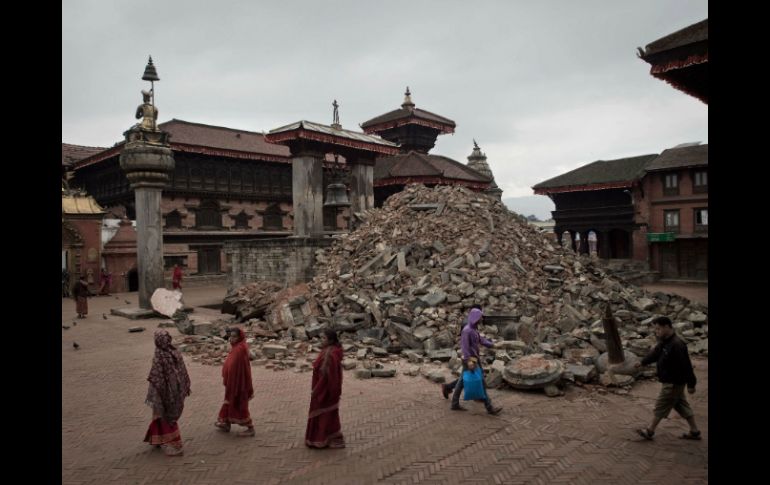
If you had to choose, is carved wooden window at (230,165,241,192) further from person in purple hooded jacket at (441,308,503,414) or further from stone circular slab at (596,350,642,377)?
person in purple hooded jacket at (441,308,503,414)

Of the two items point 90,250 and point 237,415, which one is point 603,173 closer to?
point 90,250

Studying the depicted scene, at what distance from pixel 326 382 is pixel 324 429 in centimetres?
62

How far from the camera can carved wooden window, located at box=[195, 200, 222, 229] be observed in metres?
30.7

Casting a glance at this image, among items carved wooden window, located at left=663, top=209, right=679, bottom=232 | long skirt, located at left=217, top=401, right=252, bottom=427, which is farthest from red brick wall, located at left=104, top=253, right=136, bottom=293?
carved wooden window, located at left=663, top=209, right=679, bottom=232

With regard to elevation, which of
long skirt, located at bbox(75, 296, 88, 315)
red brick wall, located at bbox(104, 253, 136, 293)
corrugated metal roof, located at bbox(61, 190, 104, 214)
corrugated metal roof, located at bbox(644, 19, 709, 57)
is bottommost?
long skirt, located at bbox(75, 296, 88, 315)

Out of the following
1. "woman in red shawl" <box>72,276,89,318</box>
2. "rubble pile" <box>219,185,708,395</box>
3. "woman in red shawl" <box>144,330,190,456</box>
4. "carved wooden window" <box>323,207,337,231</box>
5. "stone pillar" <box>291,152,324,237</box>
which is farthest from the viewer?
"carved wooden window" <box>323,207,337,231</box>

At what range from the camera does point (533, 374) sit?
8891 millimetres

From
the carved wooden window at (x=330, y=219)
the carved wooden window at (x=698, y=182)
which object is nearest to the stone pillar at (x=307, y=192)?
the carved wooden window at (x=330, y=219)

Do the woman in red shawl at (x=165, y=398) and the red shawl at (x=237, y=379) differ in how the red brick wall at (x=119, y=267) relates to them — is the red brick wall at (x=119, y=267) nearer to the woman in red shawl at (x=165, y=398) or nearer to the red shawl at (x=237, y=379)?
the red shawl at (x=237, y=379)

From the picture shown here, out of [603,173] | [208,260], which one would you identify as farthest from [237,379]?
[603,173]

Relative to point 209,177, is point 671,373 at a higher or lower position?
lower

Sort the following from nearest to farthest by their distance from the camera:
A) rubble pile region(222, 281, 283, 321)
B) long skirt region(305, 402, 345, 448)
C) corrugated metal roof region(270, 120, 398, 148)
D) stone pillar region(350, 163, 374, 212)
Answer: long skirt region(305, 402, 345, 448)
rubble pile region(222, 281, 283, 321)
corrugated metal roof region(270, 120, 398, 148)
stone pillar region(350, 163, 374, 212)

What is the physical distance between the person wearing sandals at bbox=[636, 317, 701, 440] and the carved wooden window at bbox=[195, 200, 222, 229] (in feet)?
93.7
